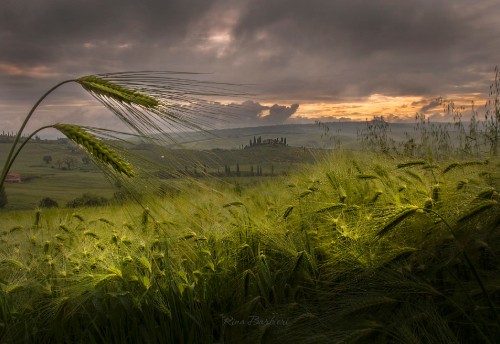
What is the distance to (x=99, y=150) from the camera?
205 cm

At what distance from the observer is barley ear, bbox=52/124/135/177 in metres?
2.04

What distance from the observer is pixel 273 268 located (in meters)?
3.53

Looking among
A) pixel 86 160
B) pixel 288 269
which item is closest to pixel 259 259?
pixel 288 269

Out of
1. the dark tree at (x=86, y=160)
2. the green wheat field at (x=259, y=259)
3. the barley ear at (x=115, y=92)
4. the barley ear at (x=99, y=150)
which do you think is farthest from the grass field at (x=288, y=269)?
the barley ear at (x=115, y=92)

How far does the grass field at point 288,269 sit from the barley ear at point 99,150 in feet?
0.79

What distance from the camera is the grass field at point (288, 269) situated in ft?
7.55

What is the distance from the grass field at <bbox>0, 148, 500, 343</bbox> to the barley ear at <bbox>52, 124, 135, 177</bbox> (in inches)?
9.5

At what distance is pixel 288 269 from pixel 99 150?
1724 mm

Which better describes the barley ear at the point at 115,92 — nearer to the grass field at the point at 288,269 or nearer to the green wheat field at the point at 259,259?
the green wheat field at the point at 259,259

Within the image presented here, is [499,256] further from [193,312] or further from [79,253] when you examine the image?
[79,253]

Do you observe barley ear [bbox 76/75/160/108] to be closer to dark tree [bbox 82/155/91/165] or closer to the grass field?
dark tree [bbox 82/155/91/165]

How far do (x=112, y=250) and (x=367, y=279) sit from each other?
197 centimetres

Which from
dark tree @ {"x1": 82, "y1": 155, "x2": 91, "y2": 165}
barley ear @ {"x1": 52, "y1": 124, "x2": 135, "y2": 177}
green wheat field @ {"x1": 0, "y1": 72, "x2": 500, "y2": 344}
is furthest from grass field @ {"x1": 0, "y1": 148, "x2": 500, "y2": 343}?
dark tree @ {"x1": 82, "y1": 155, "x2": 91, "y2": 165}

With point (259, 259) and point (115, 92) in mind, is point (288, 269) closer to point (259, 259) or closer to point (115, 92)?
point (259, 259)
